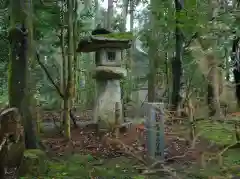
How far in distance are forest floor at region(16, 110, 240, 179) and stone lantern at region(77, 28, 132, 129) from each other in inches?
32.1

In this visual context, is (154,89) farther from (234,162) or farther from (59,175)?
(59,175)

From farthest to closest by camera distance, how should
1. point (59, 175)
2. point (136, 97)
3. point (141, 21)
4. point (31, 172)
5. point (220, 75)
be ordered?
point (141, 21) < point (136, 97) < point (220, 75) < point (59, 175) < point (31, 172)

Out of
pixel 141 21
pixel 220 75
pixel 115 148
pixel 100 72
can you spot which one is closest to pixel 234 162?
pixel 115 148

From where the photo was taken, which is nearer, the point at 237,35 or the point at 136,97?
the point at 237,35

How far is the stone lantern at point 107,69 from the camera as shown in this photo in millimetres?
11531

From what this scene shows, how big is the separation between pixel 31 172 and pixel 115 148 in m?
3.48

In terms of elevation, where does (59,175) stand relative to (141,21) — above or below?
below

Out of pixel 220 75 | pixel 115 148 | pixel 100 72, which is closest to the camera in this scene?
pixel 115 148

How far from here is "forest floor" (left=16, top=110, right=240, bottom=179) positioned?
22.1 feet

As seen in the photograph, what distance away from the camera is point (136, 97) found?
81.2 feet

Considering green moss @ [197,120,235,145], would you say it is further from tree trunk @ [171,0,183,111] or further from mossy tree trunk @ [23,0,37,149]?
mossy tree trunk @ [23,0,37,149]

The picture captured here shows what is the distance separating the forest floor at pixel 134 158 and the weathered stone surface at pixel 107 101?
25.5 inches

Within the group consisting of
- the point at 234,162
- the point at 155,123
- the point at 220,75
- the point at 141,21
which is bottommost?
the point at 234,162

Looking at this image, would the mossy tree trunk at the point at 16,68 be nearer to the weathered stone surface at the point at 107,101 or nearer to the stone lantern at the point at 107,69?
the stone lantern at the point at 107,69
